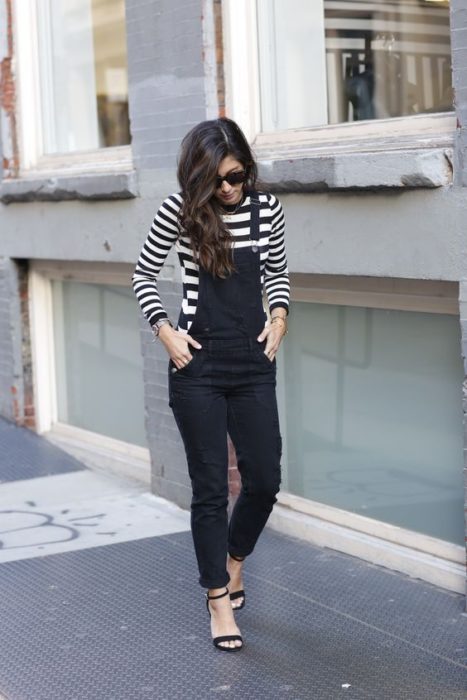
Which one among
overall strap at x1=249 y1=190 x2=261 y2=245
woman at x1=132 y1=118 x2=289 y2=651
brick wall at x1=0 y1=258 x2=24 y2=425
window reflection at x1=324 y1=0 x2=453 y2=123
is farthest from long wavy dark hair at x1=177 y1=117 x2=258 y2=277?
brick wall at x1=0 y1=258 x2=24 y2=425

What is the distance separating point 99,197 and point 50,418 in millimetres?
2139

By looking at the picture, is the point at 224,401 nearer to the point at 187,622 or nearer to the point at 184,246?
the point at 184,246

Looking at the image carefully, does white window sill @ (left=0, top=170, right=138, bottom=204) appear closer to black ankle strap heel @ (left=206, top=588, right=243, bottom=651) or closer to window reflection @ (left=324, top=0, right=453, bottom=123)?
window reflection @ (left=324, top=0, right=453, bottom=123)

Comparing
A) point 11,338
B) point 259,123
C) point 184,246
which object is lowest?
point 11,338

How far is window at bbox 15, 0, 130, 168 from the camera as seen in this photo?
816 cm

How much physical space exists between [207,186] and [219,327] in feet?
1.62

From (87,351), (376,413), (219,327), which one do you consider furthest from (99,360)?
(219,327)

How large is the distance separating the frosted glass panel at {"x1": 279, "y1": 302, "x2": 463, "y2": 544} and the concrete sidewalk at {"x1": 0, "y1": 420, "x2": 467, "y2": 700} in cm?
32

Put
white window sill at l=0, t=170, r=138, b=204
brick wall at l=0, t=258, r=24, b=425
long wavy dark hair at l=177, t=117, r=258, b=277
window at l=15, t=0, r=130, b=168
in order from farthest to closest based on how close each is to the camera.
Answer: brick wall at l=0, t=258, r=24, b=425, window at l=15, t=0, r=130, b=168, white window sill at l=0, t=170, r=138, b=204, long wavy dark hair at l=177, t=117, r=258, b=277

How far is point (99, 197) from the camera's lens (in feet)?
23.9

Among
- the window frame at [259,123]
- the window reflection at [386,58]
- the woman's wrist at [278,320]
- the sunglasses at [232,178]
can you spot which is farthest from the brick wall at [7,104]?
the sunglasses at [232,178]

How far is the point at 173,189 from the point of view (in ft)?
21.4

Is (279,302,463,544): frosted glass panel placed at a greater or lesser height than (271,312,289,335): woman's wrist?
lesser

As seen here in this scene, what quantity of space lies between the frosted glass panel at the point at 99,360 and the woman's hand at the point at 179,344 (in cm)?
329
